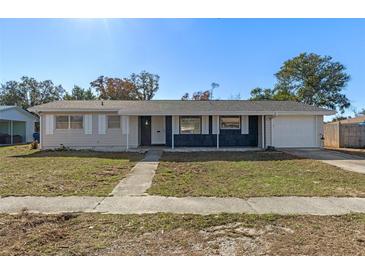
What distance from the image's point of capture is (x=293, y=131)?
16750mm

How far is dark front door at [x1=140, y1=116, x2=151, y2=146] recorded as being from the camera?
18.0 m

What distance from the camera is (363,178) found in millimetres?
7836

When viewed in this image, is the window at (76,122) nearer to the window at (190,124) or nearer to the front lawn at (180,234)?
the window at (190,124)

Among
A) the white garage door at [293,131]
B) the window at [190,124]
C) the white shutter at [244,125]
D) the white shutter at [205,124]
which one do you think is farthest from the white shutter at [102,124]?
the white garage door at [293,131]

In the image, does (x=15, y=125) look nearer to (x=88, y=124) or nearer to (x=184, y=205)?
(x=88, y=124)

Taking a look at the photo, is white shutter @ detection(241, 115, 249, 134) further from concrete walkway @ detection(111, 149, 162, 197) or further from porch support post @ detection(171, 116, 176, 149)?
concrete walkway @ detection(111, 149, 162, 197)

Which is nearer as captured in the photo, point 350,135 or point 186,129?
point 186,129

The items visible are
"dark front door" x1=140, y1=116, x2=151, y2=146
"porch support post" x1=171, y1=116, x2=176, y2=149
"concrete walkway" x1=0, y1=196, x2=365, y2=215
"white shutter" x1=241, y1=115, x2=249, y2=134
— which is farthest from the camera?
"dark front door" x1=140, y1=116, x2=151, y2=146

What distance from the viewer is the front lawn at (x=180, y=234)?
3.42 m

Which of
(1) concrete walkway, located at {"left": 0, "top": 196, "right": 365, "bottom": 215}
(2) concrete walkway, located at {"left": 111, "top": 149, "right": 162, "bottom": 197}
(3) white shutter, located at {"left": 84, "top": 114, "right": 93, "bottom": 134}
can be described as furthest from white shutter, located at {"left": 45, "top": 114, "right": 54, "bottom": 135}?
(1) concrete walkway, located at {"left": 0, "top": 196, "right": 365, "bottom": 215}

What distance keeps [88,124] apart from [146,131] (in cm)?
356

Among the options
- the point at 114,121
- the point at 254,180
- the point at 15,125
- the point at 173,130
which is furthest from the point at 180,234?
the point at 15,125

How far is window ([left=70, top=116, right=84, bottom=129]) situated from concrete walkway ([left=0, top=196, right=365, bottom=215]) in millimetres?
11673
